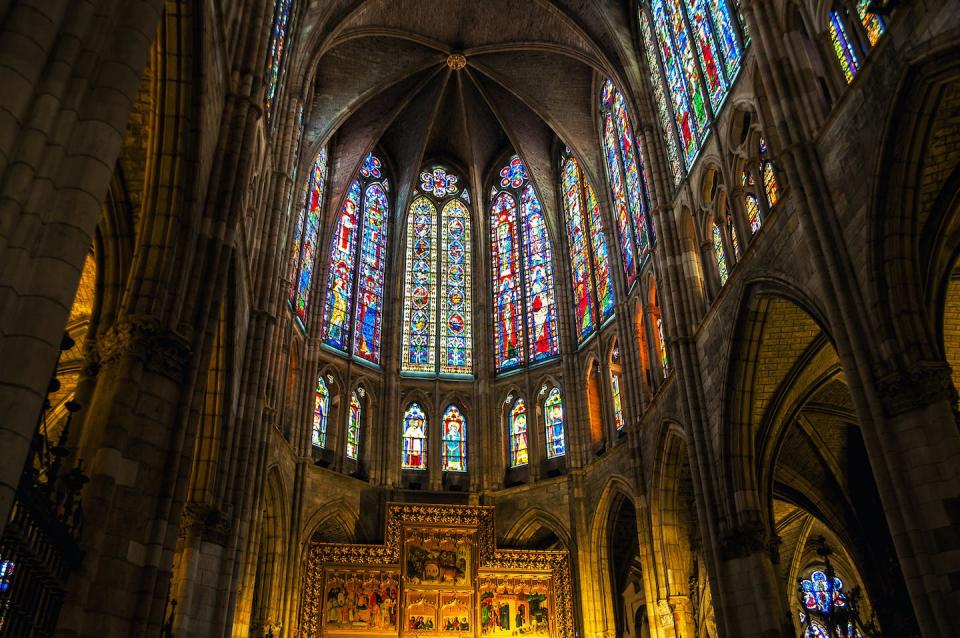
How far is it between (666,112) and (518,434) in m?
10.9

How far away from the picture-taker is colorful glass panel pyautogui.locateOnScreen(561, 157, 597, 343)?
25719mm

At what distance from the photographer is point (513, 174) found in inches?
1200

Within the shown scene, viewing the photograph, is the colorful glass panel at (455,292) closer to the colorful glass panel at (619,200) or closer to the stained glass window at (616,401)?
the stained glass window at (616,401)

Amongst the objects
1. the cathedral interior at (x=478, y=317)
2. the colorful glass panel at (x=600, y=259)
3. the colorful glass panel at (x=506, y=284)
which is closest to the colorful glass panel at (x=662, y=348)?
the cathedral interior at (x=478, y=317)

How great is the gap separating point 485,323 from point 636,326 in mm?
6831

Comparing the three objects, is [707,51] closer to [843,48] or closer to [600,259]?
[843,48]

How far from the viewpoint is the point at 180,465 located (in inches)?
386

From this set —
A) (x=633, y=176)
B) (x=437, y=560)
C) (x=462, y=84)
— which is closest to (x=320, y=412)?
(x=437, y=560)

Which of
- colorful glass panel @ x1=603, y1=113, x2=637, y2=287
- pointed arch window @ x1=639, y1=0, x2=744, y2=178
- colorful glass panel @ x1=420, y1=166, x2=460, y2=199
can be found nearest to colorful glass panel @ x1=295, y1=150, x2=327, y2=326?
colorful glass panel @ x1=420, y1=166, x2=460, y2=199

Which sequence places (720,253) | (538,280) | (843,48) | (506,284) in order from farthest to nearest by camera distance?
(506,284)
(538,280)
(720,253)
(843,48)

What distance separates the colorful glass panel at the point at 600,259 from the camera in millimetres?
24516

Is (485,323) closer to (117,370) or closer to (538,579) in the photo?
(538,579)

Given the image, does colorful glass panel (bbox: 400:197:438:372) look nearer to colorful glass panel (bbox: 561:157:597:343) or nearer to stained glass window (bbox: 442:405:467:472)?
stained glass window (bbox: 442:405:467:472)

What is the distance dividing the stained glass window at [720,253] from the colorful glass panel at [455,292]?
11.5 meters
